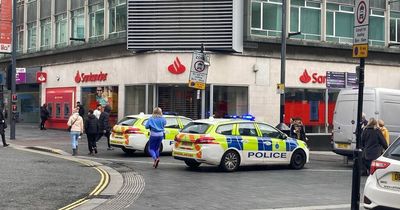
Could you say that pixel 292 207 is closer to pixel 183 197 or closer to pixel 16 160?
pixel 183 197

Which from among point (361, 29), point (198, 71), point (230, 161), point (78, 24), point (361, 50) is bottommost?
point (230, 161)

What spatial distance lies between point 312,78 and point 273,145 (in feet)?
47.2

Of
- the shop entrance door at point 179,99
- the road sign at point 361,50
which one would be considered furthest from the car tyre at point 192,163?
the shop entrance door at point 179,99

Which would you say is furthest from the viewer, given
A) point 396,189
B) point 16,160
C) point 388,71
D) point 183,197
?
point 388,71

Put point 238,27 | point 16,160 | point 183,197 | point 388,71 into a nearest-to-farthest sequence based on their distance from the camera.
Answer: point 183,197 < point 16,160 < point 238,27 < point 388,71

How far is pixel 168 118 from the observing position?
65.2 ft

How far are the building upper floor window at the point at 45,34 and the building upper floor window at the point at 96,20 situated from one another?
5.81 meters

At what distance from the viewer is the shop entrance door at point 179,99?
2727 centimetres

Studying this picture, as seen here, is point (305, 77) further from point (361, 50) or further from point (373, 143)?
point (361, 50)

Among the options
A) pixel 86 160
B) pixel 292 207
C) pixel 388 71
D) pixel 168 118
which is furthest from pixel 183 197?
pixel 388 71

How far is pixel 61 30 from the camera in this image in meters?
36.0

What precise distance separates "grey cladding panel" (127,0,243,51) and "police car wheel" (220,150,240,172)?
38.9 feet

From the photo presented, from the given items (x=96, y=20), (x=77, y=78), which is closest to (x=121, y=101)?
(x=77, y=78)

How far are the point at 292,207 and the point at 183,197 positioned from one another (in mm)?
2119
